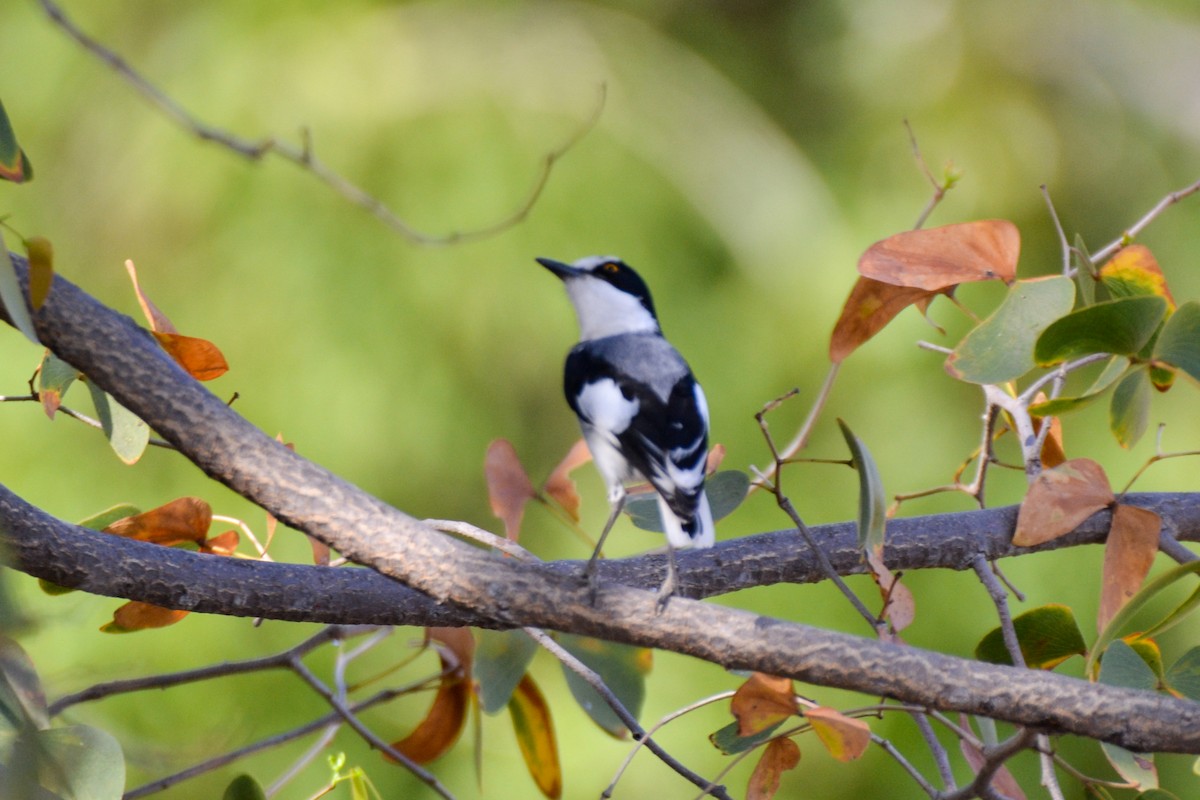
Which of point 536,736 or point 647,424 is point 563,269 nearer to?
point 647,424

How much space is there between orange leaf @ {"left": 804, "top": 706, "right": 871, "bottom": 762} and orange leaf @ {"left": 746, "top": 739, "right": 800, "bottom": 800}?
0.40 feet

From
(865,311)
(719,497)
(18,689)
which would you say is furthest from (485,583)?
(865,311)

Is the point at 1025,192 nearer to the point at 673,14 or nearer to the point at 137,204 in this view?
the point at 673,14

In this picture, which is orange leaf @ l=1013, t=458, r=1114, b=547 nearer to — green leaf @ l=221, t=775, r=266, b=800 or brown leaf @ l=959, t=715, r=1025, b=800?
brown leaf @ l=959, t=715, r=1025, b=800

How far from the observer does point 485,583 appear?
2.91ft

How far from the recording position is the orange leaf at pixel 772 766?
1.01 meters

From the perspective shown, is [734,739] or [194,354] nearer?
[734,739]

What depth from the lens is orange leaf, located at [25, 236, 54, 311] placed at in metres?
0.78

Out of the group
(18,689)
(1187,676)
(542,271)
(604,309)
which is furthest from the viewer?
(542,271)

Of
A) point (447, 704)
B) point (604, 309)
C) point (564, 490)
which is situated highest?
point (604, 309)

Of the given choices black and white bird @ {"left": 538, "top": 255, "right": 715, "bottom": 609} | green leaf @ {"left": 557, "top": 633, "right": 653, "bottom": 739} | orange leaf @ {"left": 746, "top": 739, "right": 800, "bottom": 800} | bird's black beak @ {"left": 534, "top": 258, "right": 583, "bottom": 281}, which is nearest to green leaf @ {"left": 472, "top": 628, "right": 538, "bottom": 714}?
green leaf @ {"left": 557, "top": 633, "right": 653, "bottom": 739}

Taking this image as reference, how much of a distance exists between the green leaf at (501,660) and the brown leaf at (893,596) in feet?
1.24

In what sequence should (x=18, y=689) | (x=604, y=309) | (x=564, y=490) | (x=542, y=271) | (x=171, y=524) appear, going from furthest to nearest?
1. (x=542, y=271)
2. (x=604, y=309)
3. (x=564, y=490)
4. (x=171, y=524)
5. (x=18, y=689)

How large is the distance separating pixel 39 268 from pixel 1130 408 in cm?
93
